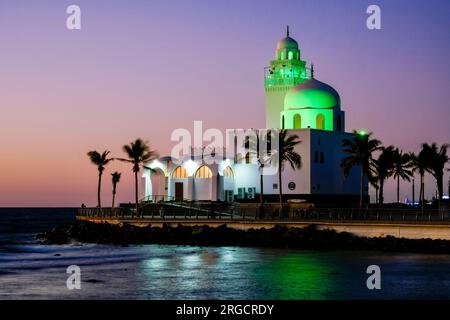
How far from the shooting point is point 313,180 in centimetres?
7062

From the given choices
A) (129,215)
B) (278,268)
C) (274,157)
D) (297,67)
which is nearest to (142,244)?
(129,215)

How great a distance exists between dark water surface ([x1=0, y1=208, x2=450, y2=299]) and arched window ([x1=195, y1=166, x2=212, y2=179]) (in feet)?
61.3

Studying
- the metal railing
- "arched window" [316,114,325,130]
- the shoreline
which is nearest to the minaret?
"arched window" [316,114,325,130]

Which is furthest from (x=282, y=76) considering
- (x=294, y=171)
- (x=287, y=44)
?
(x=294, y=171)

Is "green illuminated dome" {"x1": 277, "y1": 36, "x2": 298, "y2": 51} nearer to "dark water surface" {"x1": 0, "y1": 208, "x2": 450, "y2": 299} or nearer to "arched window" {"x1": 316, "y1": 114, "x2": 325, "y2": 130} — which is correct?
"arched window" {"x1": 316, "y1": 114, "x2": 325, "y2": 130}

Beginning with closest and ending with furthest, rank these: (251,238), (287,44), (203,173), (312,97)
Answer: (251,238), (203,173), (312,97), (287,44)

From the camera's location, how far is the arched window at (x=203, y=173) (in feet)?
236

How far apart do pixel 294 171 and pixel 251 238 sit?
1722cm

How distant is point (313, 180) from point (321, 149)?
2853mm

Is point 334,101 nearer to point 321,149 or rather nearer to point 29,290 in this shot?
point 321,149

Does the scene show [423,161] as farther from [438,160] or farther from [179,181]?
[179,181]

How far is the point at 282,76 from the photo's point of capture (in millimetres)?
79938

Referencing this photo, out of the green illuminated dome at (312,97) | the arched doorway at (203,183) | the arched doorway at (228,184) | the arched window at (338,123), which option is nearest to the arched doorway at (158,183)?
the arched doorway at (203,183)

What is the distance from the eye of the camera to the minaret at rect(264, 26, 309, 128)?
261ft
